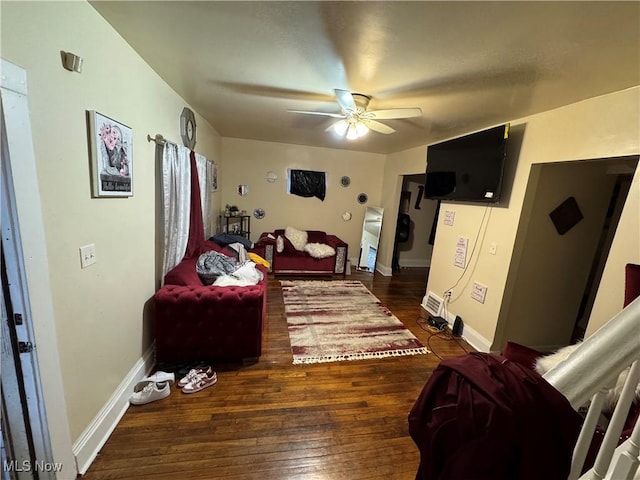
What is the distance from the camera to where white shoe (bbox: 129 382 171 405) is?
1854 millimetres

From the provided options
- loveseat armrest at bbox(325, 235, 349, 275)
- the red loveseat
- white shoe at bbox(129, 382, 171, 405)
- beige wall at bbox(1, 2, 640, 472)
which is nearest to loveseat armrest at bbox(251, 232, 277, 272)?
the red loveseat

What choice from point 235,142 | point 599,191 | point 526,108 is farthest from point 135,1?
point 599,191

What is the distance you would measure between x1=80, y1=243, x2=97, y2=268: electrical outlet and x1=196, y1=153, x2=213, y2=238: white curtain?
1.78 m

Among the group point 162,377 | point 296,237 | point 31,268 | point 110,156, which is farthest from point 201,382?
point 296,237

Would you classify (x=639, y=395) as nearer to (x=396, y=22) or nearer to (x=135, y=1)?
(x=396, y=22)

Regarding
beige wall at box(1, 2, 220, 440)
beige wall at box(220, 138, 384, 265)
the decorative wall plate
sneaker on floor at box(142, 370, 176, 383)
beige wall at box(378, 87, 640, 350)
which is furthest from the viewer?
the decorative wall plate

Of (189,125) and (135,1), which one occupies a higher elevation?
(135,1)

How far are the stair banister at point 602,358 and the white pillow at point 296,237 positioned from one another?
4232 millimetres

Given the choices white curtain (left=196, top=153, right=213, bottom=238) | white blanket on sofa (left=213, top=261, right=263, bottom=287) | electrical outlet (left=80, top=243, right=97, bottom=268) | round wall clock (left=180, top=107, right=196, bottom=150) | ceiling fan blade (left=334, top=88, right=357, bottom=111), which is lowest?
white blanket on sofa (left=213, top=261, right=263, bottom=287)

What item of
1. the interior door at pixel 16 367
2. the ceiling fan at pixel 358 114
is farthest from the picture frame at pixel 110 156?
the ceiling fan at pixel 358 114

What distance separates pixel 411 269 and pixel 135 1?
574cm

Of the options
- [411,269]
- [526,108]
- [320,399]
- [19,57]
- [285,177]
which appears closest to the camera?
[19,57]

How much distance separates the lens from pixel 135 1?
125 centimetres

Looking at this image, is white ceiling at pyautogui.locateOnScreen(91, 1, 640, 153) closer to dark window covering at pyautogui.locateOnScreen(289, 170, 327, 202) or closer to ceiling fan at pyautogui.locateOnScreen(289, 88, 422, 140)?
ceiling fan at pyautogui.locateOnScreen(289, 88, 422, 140)
